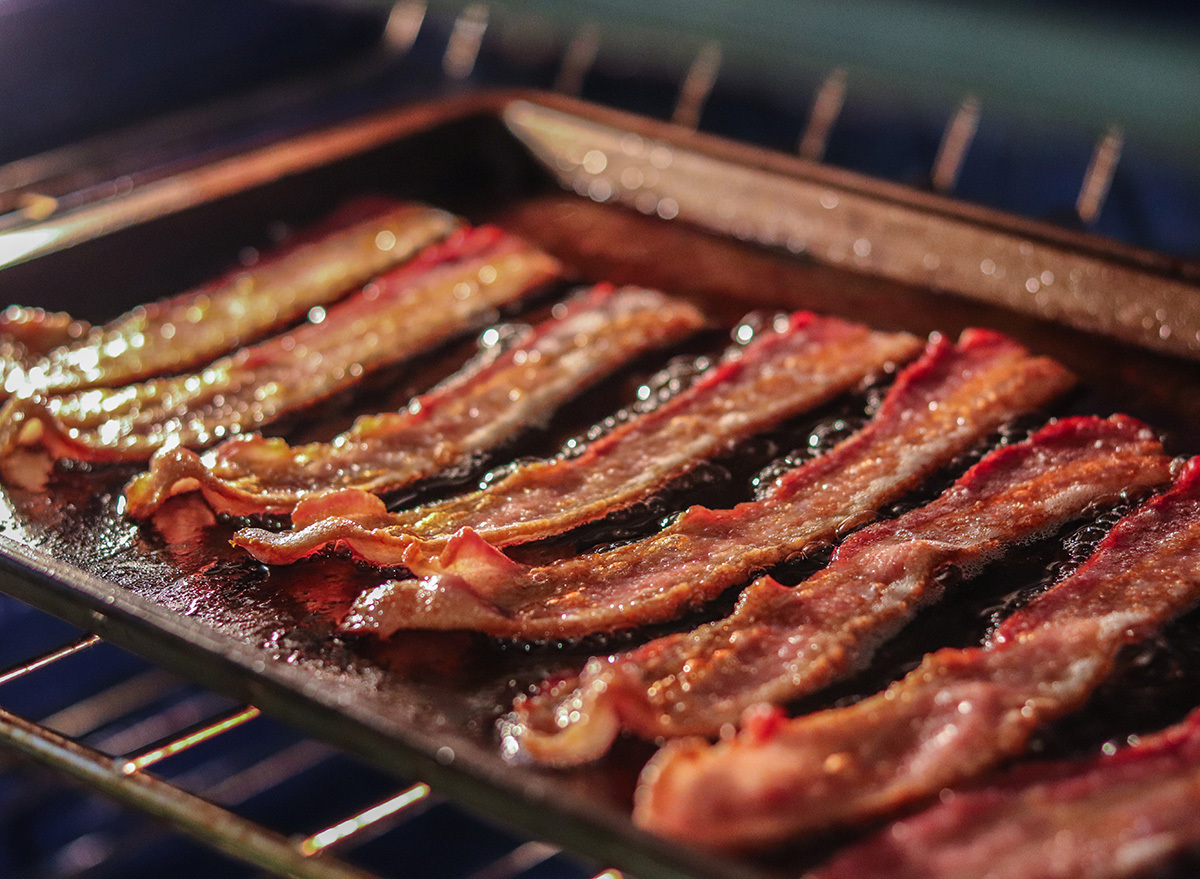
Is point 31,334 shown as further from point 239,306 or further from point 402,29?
point 402,29

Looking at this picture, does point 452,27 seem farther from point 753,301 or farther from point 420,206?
point 753,301

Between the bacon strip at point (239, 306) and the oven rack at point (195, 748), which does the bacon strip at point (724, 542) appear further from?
the bacon strip at point (239, 306)

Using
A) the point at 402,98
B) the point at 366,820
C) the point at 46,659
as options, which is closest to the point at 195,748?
the point at 46,659

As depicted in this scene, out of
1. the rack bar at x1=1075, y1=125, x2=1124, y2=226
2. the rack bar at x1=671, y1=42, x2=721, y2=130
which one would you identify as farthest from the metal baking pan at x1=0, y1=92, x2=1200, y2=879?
the rack bar at x1=671, y1=42, x2=721, y2=130

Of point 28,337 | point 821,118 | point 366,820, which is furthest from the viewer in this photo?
point 821,118

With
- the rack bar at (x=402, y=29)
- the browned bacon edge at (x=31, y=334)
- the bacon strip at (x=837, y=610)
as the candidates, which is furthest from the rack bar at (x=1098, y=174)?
the rack bar at (x=402, y=29)
